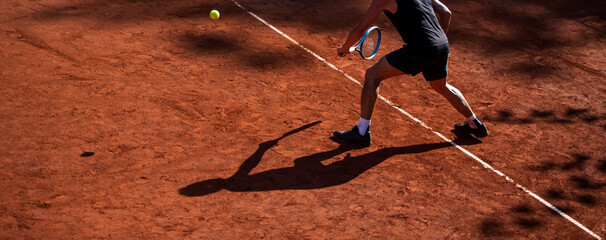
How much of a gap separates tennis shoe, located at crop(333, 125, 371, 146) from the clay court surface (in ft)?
0.37

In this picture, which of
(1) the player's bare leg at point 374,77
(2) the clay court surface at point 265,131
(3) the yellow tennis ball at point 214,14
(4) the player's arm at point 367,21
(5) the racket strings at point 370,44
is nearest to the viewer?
(2) the clay court surface at point 265,131

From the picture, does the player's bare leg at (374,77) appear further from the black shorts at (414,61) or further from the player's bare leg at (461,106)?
the player's bare leg at (461,106)

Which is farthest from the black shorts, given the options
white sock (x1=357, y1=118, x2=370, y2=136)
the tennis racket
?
white sock (x1=357, y1=118, x2=370, y2=136)

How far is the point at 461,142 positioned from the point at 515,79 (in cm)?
231

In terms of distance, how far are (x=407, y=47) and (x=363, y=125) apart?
1.03m

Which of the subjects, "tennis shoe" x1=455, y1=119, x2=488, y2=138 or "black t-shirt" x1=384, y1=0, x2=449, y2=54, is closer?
"black t-shirt" x1=384, y1=0, x2=449, y2=54

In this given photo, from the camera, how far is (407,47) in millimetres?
6656

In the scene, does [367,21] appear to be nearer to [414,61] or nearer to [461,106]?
[414,61]

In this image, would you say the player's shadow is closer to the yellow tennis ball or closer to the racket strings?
the racket strings

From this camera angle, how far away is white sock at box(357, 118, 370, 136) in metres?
6.89

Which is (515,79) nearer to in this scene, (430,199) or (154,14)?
(430,199)

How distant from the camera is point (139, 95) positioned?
7473 mm

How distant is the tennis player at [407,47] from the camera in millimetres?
6414

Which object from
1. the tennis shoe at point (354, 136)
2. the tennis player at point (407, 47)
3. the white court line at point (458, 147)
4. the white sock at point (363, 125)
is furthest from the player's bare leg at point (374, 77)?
the white court line at point (458, 147)
